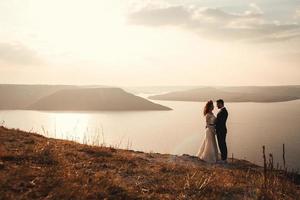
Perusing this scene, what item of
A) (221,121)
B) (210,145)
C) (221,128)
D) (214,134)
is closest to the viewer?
(221,121)

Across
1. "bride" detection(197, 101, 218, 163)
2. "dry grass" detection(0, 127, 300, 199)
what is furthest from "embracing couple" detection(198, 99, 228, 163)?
"dry grass" detection(0, 127, 300, 199)

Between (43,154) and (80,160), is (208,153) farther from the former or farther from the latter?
(43,154)

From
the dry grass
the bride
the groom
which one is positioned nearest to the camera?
the dry grass

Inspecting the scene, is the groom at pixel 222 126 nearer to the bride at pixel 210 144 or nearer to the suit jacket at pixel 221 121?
the suit jacket at pixel 221 121

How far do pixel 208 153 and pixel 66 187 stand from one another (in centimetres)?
1342

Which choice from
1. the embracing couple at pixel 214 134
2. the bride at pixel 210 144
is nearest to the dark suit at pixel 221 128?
the embracing couple at pixel 214 134

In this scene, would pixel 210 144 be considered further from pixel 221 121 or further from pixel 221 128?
pixel 221 121

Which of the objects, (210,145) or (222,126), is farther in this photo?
(210,145)

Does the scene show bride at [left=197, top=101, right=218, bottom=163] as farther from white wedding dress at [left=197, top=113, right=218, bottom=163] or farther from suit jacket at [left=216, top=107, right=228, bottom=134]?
suit jacket at [left=216, top=107, right=228, bottom=134]

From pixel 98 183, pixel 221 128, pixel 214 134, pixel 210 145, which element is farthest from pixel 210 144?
pixel 98 183

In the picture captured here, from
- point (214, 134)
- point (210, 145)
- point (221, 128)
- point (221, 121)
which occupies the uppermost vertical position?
point (221, 121)

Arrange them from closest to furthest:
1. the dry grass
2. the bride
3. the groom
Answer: the dry grass
the groom
the bride

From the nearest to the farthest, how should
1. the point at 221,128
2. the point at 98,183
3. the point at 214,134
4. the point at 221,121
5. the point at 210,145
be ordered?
1. the point at 98,183
2. the point at 221,121
3. the point at 221,128
4. the point at 210,145
5. the point at 214,134

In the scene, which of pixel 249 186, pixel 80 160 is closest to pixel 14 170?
pixel 80 160
